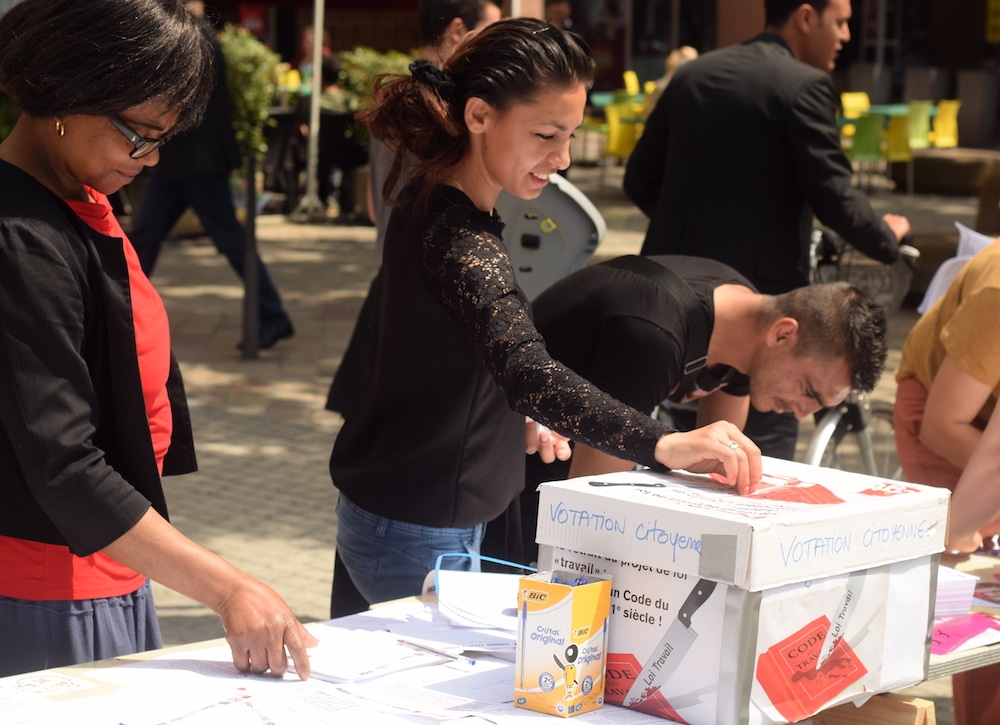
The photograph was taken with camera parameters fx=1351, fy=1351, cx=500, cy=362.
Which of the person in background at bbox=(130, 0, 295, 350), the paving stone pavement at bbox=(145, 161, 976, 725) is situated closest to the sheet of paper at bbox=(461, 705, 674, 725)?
the paving stone pavement at bbox=(145, 161, 976, 725)

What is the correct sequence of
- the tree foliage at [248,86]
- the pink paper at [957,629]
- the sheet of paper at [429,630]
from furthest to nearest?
the tree foliage at [248,86], the pink paper at [957,629], the sheet of paper at [429,630]

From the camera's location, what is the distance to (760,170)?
4.37m

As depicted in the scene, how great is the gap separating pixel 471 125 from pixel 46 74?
0.75 metres

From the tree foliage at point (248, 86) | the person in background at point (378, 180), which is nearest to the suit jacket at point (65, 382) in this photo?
the person in background at point (378, 180)

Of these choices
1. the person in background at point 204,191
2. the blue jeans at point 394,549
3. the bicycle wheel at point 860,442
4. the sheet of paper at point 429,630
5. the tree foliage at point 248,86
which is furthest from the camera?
the tree foliage at point 248,86

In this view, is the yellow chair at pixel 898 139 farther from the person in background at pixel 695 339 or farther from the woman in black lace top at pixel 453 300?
the woman in black lace top at pixel 453 300

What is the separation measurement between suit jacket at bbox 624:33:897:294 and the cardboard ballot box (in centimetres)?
247

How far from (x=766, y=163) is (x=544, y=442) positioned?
6.85ft

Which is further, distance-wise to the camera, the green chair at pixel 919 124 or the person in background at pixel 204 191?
the green chair at pixel 919 124

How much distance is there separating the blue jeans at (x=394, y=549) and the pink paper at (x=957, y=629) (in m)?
0.80

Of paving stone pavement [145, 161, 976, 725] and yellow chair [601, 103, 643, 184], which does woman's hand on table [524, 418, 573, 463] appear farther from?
yellow chair [601, 103, 643, 184]

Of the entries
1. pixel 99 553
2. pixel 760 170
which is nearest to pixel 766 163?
pixel 760 170

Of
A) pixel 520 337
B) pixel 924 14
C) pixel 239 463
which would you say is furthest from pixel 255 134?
pixel 924 14

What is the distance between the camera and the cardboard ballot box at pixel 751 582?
170cm
